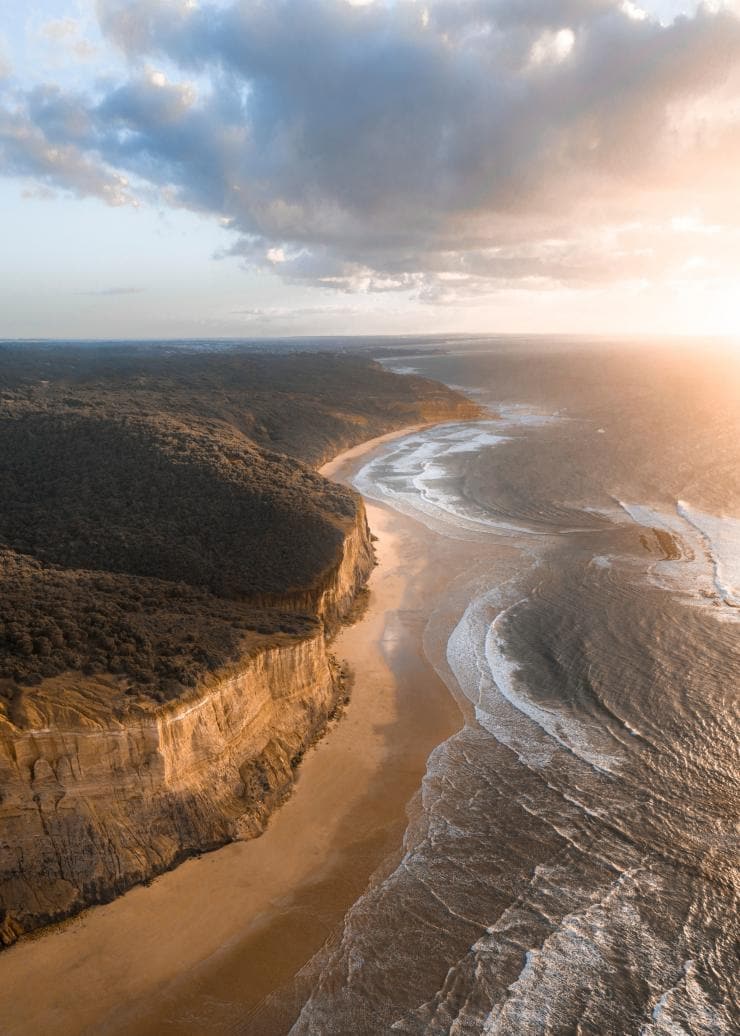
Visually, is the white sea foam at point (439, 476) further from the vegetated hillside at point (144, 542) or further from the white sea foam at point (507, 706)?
the white sea foam at point (507, 706)

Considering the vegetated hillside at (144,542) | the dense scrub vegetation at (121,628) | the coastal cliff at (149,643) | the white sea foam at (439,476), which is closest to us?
the coastal cliff at (149,643)

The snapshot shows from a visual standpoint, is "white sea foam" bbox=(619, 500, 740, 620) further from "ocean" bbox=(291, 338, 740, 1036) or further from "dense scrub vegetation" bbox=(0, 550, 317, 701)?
"dense scrub vegetation" bbox=(0, 550, 317, 701)

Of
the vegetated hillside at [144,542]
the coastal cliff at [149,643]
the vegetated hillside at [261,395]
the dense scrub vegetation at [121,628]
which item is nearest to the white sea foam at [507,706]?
the coastal cliff at [149,643]

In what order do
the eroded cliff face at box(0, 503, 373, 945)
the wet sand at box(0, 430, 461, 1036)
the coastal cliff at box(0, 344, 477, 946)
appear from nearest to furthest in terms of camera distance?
1. the wet sand at box(0, 430, 461, 1036)
2. the eroded cliff face at box(0, 503, 373, 945)
3. the coastal cliff at box(0, 344, 477, 946)

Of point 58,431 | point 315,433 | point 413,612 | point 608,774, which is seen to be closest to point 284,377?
point 315,433

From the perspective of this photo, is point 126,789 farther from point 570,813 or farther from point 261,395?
point 261,395

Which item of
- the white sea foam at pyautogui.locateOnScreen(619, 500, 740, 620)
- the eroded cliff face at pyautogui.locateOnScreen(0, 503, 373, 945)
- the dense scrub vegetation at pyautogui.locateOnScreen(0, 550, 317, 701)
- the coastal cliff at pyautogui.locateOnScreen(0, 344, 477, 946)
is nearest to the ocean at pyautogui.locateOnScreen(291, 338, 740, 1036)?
the white sea foam at pyautogui.locateOnScreen(619, 500, 740, 620)
